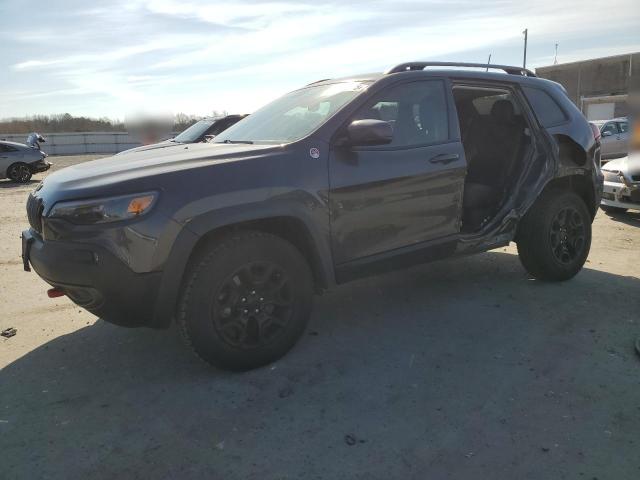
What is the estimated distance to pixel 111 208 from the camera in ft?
9.09

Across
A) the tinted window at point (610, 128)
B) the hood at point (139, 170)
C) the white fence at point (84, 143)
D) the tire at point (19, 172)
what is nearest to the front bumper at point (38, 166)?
the tire at point (19, 172)

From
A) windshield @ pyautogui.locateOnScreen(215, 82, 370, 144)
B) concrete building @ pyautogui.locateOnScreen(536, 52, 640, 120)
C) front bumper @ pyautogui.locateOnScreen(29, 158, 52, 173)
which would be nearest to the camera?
windshield @ pyautogui.locateOnScreen(215, 82, 370, 144)

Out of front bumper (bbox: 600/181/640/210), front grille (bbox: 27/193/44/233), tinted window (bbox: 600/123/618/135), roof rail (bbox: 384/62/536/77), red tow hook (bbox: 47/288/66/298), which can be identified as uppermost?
roof rail (bbox: 384/62/536/77)

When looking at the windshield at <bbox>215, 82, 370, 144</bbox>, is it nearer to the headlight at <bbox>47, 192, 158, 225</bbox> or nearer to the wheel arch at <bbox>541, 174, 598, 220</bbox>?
the headlight at <bbox>47, 192, 158, 225</bbox>

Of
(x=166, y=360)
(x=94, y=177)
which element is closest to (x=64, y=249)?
(x=94, y=177)

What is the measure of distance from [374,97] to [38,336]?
301 cm

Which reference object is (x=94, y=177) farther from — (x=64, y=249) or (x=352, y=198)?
(x=352, y=198)

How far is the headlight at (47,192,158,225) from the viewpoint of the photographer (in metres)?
2.76

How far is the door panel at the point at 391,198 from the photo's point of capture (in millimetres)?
3359

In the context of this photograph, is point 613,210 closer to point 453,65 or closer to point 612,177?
point 612,177

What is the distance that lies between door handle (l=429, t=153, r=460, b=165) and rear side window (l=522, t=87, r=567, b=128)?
1234 millimetres

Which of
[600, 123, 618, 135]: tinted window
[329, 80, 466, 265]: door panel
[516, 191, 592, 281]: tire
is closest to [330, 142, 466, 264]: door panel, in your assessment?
[329, 80, 466, 265]: door panel

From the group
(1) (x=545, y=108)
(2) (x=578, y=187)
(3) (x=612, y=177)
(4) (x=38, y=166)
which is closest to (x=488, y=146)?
(1) (x=545, y=108)

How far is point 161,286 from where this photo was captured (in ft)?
9.33
